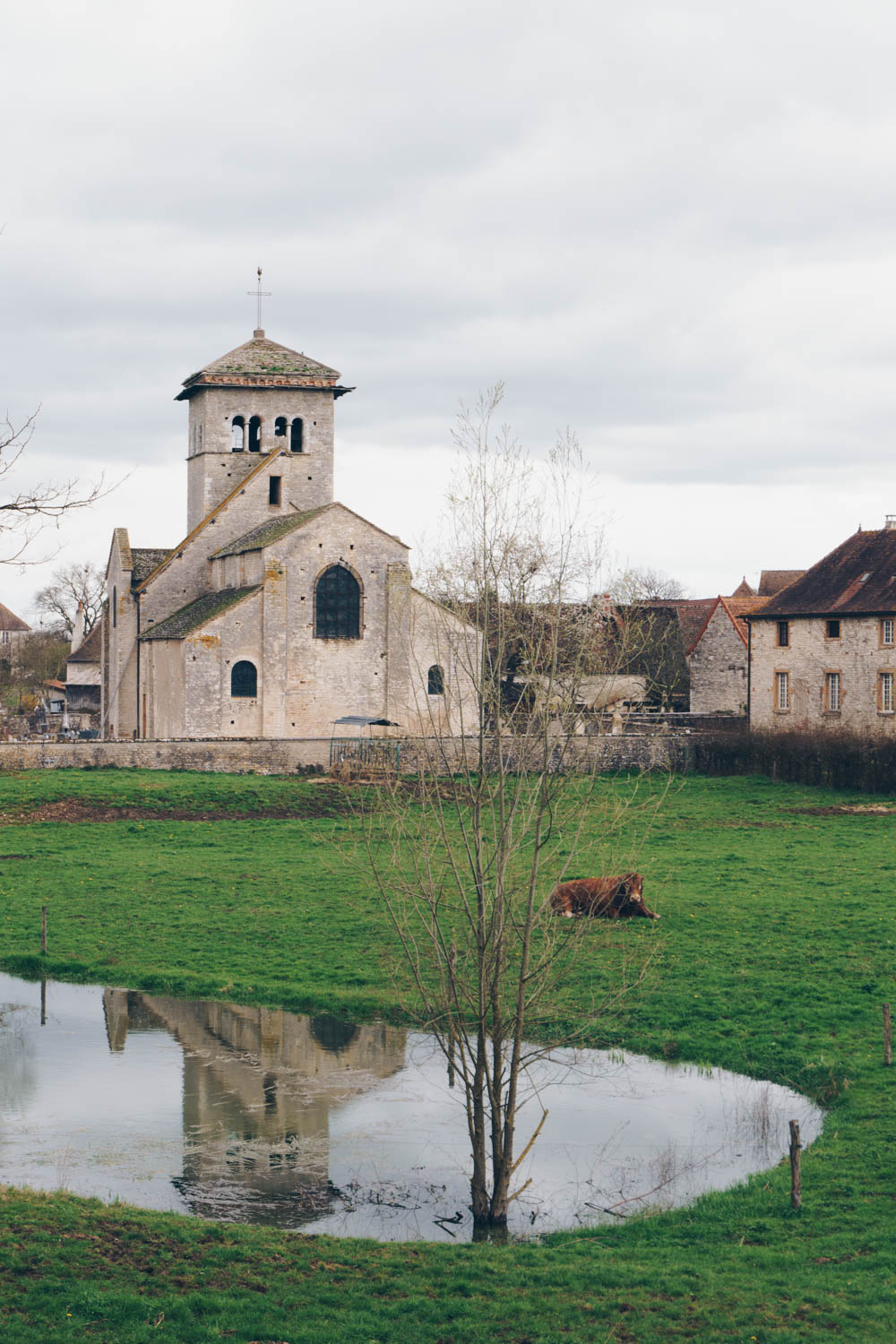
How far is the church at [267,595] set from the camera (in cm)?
5291

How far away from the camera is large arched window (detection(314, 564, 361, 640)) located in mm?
54094

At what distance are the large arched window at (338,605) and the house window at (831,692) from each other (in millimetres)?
17419

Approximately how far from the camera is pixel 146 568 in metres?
61.8

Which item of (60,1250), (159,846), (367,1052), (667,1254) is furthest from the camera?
(159,846)

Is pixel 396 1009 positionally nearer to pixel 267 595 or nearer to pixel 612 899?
pixel 612 899

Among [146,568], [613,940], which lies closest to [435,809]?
[613,940]

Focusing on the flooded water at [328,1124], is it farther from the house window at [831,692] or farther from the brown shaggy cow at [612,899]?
the house window at [831,692]

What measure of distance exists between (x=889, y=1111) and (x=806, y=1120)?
0.93 metres

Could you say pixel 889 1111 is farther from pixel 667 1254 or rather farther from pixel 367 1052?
pixel 367 1052

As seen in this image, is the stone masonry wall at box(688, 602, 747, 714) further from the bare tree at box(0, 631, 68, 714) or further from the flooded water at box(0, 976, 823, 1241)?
the flooded water at box(0, 976, 823, 1241)

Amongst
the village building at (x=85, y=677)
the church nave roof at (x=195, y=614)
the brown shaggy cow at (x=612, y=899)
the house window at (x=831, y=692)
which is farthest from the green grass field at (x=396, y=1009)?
the village building at (x=85, y=677)

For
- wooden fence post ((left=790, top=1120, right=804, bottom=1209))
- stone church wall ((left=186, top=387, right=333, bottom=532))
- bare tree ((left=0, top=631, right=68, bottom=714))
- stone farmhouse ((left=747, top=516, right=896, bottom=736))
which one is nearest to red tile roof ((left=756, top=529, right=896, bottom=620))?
stone farmhouse ((left=747, top=516, right=896, bottom=736))

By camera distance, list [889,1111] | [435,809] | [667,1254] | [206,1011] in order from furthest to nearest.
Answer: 1. [206,1011]
2. [889,1111]
3. [435,809]
4. [667,1254]

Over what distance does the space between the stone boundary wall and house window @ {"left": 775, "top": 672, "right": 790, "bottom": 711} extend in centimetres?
709
